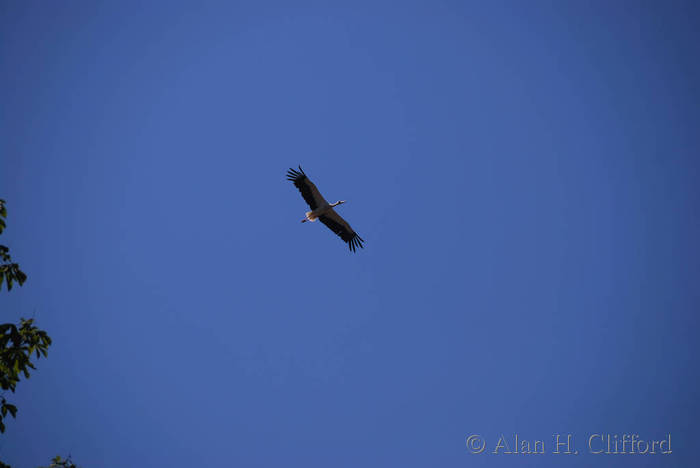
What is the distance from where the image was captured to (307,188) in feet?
102

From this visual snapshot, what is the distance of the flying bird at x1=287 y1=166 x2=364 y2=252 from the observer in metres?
30.7

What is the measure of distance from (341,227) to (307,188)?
4.16 m

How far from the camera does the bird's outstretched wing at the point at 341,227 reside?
33156 millimetres

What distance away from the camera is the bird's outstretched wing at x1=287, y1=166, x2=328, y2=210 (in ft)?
100

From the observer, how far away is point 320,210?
32.2 metres

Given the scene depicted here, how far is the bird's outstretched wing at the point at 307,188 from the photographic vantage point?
30.5 metres

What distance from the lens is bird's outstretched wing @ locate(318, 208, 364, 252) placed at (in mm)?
33156

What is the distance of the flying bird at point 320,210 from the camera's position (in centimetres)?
3069

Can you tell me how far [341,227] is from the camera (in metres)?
33.7

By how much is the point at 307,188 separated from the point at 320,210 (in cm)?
196

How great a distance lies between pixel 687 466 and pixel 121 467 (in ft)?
606

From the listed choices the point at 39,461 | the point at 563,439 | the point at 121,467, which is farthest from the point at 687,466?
the point at 39,461

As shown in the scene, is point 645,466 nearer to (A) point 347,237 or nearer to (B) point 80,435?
(B) point 80,435

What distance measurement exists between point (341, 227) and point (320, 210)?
7.35 feet
